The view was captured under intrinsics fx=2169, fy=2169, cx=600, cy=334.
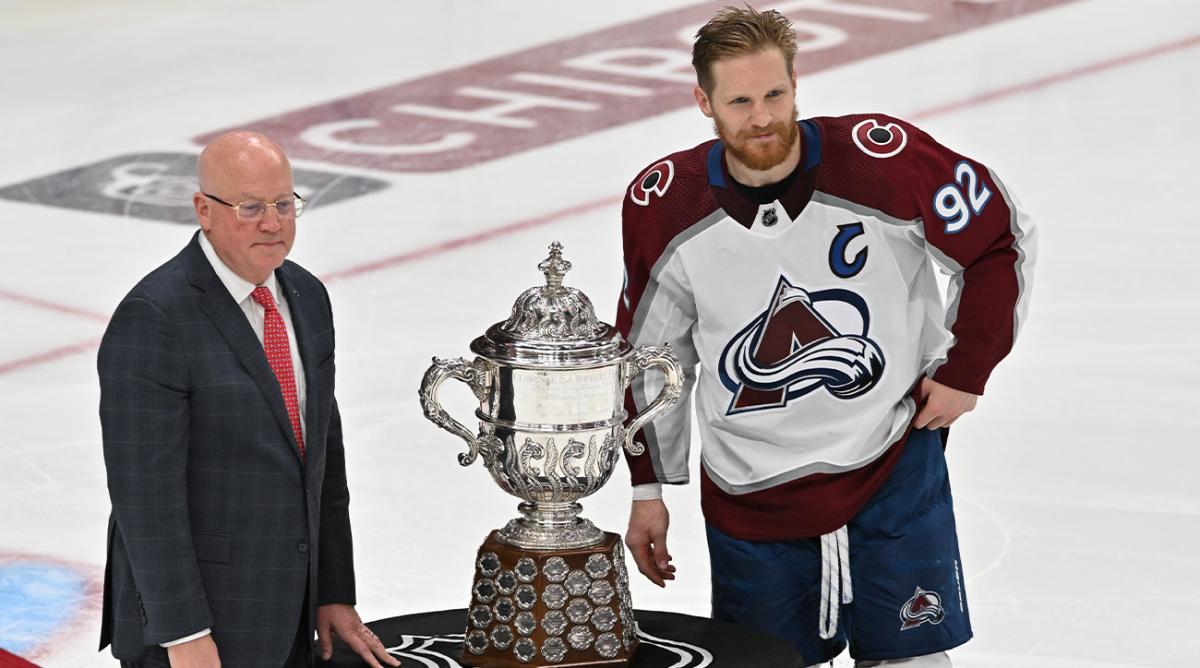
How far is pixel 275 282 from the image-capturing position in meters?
2.37

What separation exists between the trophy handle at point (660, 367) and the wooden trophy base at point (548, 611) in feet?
0.55

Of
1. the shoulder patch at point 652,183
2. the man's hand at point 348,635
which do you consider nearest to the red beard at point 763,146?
the shoulder patch at point 652,183

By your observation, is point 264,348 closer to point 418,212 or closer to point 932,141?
point 932,141

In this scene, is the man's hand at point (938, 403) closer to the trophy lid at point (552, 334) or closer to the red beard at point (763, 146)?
the red beard at point (763, 146)

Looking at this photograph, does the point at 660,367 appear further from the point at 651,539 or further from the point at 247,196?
the point at 247,196

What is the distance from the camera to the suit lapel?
89.1 inches

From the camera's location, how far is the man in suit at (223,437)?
2.21 metres

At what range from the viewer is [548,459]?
7.70 feet

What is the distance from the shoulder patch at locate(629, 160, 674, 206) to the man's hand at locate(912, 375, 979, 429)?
16.3 inches

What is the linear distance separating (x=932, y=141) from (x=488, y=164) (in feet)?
13.8

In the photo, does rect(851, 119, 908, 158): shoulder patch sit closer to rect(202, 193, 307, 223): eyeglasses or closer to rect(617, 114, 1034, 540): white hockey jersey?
rect(617, 114, 1034, 540): white hockey jersey

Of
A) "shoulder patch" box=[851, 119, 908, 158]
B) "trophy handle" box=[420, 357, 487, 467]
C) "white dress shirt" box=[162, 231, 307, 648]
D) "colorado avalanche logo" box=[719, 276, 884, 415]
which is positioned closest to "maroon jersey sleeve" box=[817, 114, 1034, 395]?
"shoulder patch" box=[851, 119, 908, 158]

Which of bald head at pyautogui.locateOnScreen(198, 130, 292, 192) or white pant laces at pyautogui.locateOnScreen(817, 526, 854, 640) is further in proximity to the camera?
white pant laces at pyautogui.locateOnScreen(817, 526, 854, 640)

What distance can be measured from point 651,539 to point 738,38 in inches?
25.6
